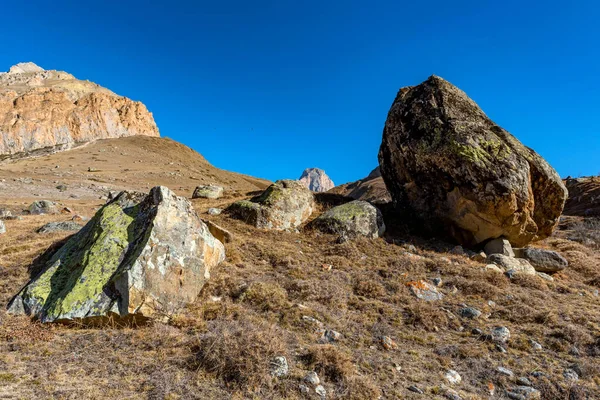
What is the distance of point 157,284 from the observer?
7492mm

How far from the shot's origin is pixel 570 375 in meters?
5.88

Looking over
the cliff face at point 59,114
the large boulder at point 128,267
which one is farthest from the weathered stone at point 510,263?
the cliff face at point 59,114

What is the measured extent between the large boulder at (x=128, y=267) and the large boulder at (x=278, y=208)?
452 centimetres

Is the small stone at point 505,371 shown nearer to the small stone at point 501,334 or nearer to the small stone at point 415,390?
the small stone at point 501,334

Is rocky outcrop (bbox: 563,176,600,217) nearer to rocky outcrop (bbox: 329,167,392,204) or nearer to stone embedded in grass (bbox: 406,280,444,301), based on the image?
rocky outcrop (bbox: 329,167,392,204)

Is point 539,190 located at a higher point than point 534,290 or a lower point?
higher

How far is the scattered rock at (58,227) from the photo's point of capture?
13568mm

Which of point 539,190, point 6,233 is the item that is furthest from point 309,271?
point 6,233

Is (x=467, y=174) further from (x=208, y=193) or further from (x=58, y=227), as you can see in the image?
(x=58, y=227)

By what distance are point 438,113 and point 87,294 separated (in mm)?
14837

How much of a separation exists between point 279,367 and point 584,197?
124ft

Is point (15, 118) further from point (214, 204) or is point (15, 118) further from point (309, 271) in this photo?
point (309, 271)

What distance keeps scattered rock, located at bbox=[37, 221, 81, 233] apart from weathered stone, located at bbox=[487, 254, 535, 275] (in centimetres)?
1765

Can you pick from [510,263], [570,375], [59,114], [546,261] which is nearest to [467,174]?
[510,263]
